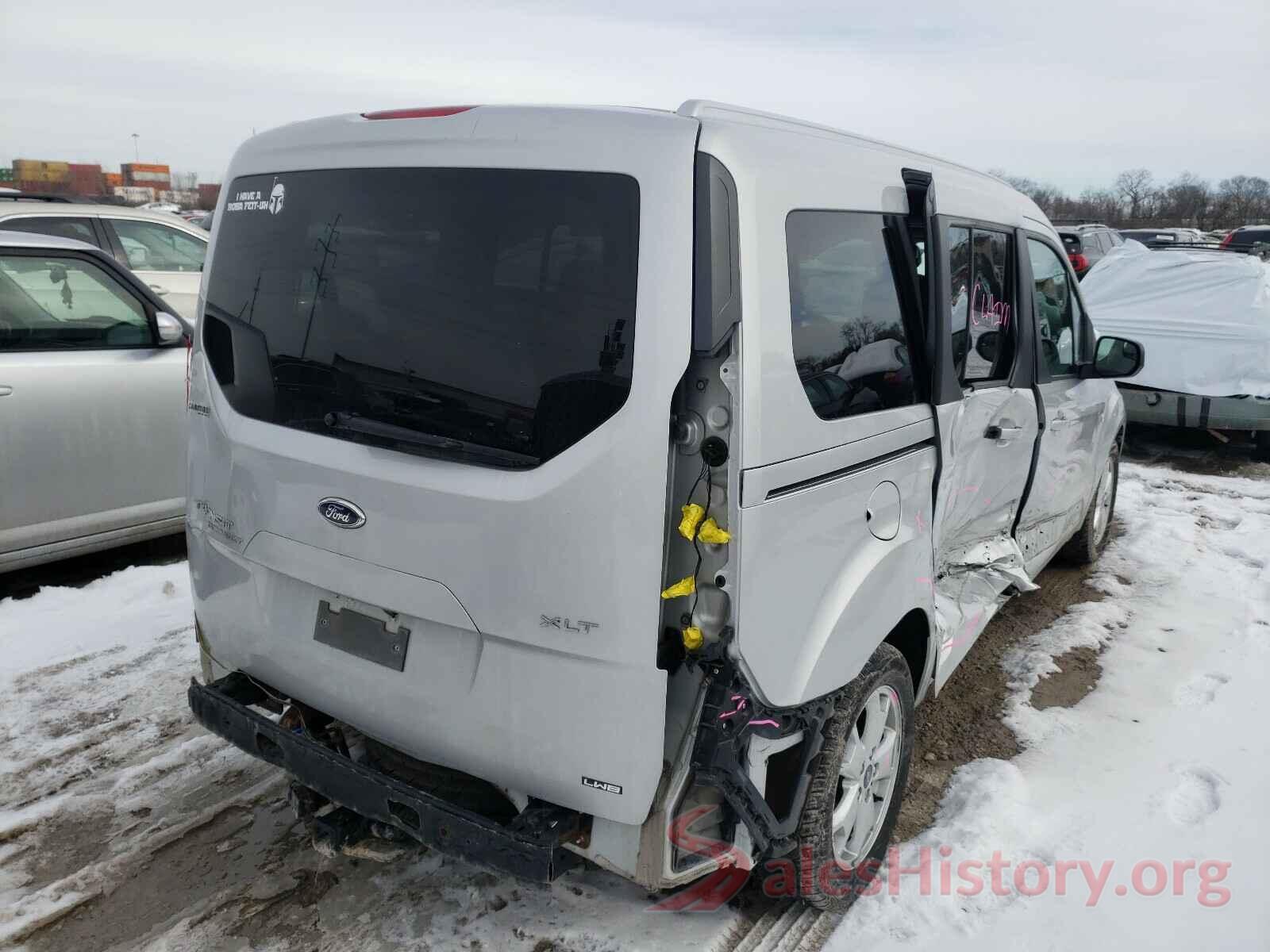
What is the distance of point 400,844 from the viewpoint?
2578mm

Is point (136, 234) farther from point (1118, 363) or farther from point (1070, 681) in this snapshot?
point (1070, 681)

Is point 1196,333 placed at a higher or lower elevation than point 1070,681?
higher

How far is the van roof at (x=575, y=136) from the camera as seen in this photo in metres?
2.01

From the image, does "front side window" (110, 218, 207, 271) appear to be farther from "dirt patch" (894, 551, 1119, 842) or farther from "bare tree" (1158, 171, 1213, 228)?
"bare tree" (1158, 171, 1213, 228)

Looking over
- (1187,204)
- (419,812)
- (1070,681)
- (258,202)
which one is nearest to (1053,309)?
(1070,681)

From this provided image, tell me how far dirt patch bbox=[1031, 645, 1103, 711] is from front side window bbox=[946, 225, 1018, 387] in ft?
4.76

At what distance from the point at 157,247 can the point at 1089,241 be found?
20013 mm

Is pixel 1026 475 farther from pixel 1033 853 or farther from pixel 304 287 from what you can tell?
pixel 304 287

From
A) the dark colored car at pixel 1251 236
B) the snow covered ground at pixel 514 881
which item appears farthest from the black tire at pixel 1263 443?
the dark colored car at pixel 1251 236

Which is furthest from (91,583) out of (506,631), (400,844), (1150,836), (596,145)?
(1150,836)

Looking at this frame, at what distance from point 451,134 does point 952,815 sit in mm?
2623

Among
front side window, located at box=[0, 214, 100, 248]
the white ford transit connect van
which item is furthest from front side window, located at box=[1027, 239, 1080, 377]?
front side window, located at box=[0, 214, 100, 248]

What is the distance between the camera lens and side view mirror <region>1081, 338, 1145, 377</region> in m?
4.25

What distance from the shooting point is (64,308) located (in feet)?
15.7
